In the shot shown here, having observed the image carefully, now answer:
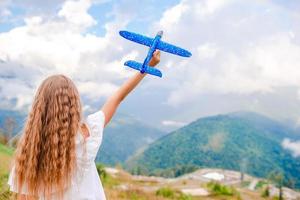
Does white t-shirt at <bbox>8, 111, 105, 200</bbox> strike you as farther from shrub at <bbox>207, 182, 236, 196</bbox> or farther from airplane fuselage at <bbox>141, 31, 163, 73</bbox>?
shrub at <bbox>207, 182, 236, 196</bbox>

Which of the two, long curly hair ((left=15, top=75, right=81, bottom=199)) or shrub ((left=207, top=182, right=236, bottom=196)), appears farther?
shrub ((left=207, top=182, right=236, bottom=196))

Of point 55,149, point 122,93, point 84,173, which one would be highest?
point 122,93

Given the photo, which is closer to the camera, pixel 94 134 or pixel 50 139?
pixel 50 139

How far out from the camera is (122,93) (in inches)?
159

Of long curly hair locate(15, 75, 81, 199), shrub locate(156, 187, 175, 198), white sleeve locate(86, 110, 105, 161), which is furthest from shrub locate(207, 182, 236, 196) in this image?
long curly hair locate(15, 75, 81, 199)

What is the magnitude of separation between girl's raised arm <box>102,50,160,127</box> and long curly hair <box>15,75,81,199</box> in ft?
→ 1.07

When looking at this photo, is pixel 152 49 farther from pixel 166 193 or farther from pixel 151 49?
pixel 166 193

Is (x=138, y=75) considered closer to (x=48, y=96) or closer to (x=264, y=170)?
(x=48, y=96)

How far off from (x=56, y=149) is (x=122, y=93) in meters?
0.70

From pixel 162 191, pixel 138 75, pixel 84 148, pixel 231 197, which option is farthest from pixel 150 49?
pixel 231 197

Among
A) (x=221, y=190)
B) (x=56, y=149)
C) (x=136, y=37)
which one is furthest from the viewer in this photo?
(x=221, y=190)

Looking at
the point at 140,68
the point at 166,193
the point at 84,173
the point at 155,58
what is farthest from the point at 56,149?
the point at 166,193

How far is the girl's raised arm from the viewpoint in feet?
13.1

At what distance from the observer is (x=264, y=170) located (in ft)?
636
